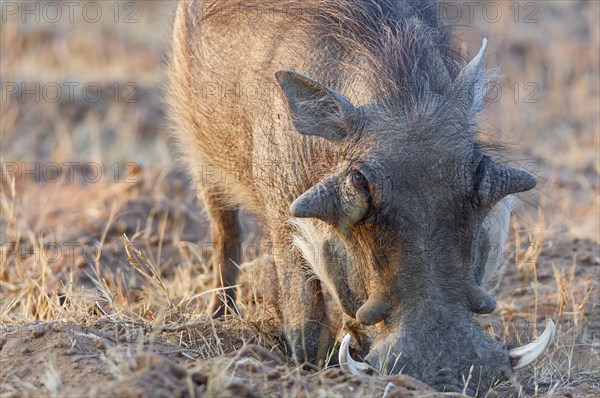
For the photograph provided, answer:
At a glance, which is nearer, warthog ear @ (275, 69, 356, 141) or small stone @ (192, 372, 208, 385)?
small stone @ (192, 372, 208, 385)

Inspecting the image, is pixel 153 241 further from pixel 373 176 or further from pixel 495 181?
pixel 495 181

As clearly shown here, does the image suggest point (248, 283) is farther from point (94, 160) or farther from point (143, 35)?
point (143, 35)

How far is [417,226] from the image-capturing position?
9.50 feet

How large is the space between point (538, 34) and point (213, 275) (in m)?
7.29

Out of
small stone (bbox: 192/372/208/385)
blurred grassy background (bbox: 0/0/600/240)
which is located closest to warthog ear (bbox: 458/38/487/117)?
blurred grassy background (bbox: 0/0/600/240)

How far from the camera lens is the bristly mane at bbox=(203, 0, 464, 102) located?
3.17m

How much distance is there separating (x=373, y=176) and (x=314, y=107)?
367 millimetres

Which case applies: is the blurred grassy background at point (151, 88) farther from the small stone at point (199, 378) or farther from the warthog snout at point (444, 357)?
the small stone at point (199, 378)

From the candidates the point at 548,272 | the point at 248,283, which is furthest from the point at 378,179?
the point at 548,272

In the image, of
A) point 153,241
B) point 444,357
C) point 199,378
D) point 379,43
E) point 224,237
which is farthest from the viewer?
point 153,241

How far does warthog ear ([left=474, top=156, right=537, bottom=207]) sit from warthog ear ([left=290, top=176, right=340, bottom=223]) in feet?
1.39

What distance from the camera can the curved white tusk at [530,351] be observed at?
291 centimetres

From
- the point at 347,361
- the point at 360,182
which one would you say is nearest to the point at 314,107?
the point at 360,182

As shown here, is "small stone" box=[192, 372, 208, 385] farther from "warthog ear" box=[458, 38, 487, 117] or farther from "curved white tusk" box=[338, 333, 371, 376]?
"warthog ear" box=[458, 38, 487, 117]
